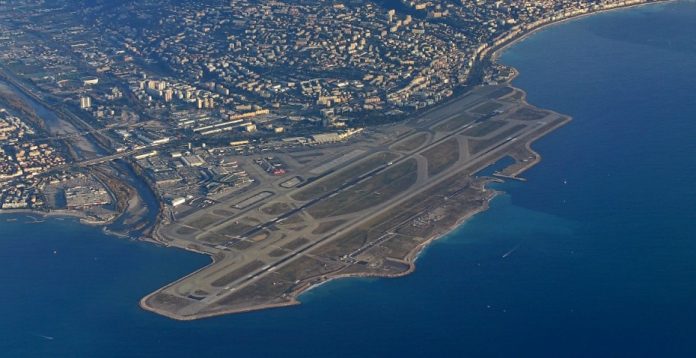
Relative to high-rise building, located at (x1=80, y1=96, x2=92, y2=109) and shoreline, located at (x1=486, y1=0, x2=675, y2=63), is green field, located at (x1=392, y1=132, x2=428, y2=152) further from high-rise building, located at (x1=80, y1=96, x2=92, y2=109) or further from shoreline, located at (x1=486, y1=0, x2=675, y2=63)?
→ high-rise building, located at (x1=80, y1=96, x2=92, y2=109)

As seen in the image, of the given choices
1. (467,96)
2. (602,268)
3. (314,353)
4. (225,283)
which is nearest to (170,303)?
(225,283)

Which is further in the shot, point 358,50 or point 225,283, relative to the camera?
point 358,50

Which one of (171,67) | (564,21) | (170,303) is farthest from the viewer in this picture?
(564,21)

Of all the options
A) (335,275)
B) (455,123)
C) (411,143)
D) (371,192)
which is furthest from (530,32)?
(335,275)

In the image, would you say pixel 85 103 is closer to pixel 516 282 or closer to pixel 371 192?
pixel 371 192

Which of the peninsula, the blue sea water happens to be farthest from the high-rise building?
the blue sea water

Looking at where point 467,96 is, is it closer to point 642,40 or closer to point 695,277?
point 642,40

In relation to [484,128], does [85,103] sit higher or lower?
higher
